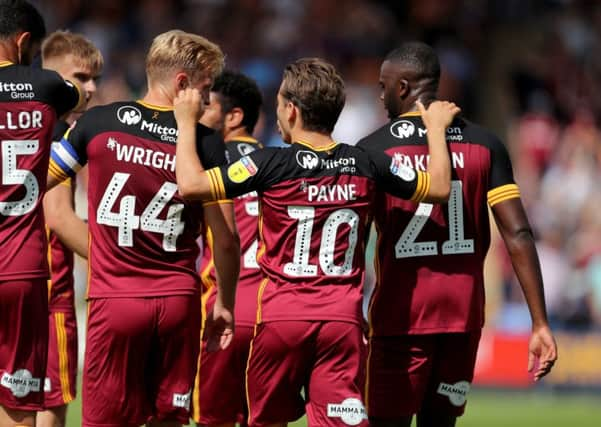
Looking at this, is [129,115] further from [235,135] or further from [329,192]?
[235,135]

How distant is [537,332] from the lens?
7586 millimetres

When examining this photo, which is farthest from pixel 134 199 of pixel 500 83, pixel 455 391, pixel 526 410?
pixel 500 83

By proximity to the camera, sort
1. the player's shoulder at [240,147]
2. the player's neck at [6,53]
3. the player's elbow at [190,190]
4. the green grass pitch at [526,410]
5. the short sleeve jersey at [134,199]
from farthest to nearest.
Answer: the green grass pitch at [526,410] → the player's shoulder at [240,147] → the player's neck at [6,53] → the short sleeve jersey at [134,199] → the player's elbow at [190,190]

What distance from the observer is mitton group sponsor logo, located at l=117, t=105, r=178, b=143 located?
7.26 meters

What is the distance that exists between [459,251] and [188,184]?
1.71 meters

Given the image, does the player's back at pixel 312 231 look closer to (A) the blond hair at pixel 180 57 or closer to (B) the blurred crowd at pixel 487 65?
(A) the blond hair at pixel 180 57

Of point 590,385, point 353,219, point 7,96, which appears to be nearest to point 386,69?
point 353,219

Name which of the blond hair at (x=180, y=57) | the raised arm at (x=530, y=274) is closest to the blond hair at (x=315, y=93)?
the blond hair at (x=180, y=57)

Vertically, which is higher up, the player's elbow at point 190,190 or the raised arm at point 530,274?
the player's elbow at point 190,190

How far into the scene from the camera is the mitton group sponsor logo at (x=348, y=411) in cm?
708

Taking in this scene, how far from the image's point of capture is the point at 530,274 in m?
7.61

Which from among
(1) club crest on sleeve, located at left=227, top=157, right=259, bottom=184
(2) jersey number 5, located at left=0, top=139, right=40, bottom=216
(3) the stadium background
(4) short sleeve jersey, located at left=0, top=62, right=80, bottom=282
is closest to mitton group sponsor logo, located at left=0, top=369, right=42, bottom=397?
(4) short sleeve jersey, located at left=0, top=62, right=80, bottom=282

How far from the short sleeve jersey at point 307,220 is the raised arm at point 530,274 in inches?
38.8

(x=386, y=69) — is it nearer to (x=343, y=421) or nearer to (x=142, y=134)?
(x=142, y=134)
